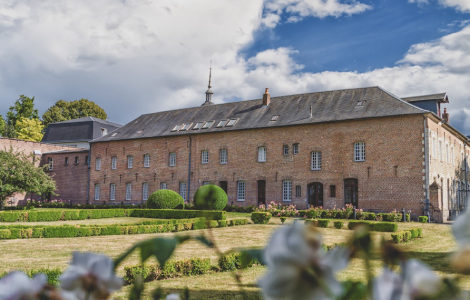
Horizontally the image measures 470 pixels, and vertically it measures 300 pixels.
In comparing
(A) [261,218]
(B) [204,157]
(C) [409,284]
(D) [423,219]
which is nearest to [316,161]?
(D) [423,219]

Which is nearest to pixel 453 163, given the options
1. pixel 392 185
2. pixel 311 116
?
pixel 392 185

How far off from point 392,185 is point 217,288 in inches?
687

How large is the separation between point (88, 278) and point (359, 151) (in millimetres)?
24128

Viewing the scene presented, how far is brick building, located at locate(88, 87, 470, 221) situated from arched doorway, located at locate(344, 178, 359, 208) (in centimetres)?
6

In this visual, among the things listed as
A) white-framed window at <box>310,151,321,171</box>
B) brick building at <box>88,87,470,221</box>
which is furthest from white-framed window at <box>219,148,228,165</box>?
white-framed window at <box>310,151,321,171</box>

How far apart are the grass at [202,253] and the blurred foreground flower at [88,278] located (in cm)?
456

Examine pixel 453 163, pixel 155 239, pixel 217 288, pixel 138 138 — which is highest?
pixel 138 138

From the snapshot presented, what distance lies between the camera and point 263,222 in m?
19.5

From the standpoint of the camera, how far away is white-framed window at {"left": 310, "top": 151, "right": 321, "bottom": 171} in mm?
24931

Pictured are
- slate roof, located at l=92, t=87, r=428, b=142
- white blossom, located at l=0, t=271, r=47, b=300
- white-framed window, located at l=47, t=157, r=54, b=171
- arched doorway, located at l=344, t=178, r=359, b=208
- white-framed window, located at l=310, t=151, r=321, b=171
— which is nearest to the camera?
white blossom, located at l=0, t=271, r=47, b=300

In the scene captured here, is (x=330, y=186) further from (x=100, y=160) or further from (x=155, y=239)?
(x=155, y=239)

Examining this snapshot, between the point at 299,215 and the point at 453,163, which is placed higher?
the point at 453,163

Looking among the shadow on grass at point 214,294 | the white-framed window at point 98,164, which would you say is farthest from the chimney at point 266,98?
the shadow on grass at point 214,294

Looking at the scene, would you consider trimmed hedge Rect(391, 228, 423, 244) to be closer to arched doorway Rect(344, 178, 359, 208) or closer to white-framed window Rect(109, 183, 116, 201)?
arched doorway Rect(344, 178, 359, 208)
